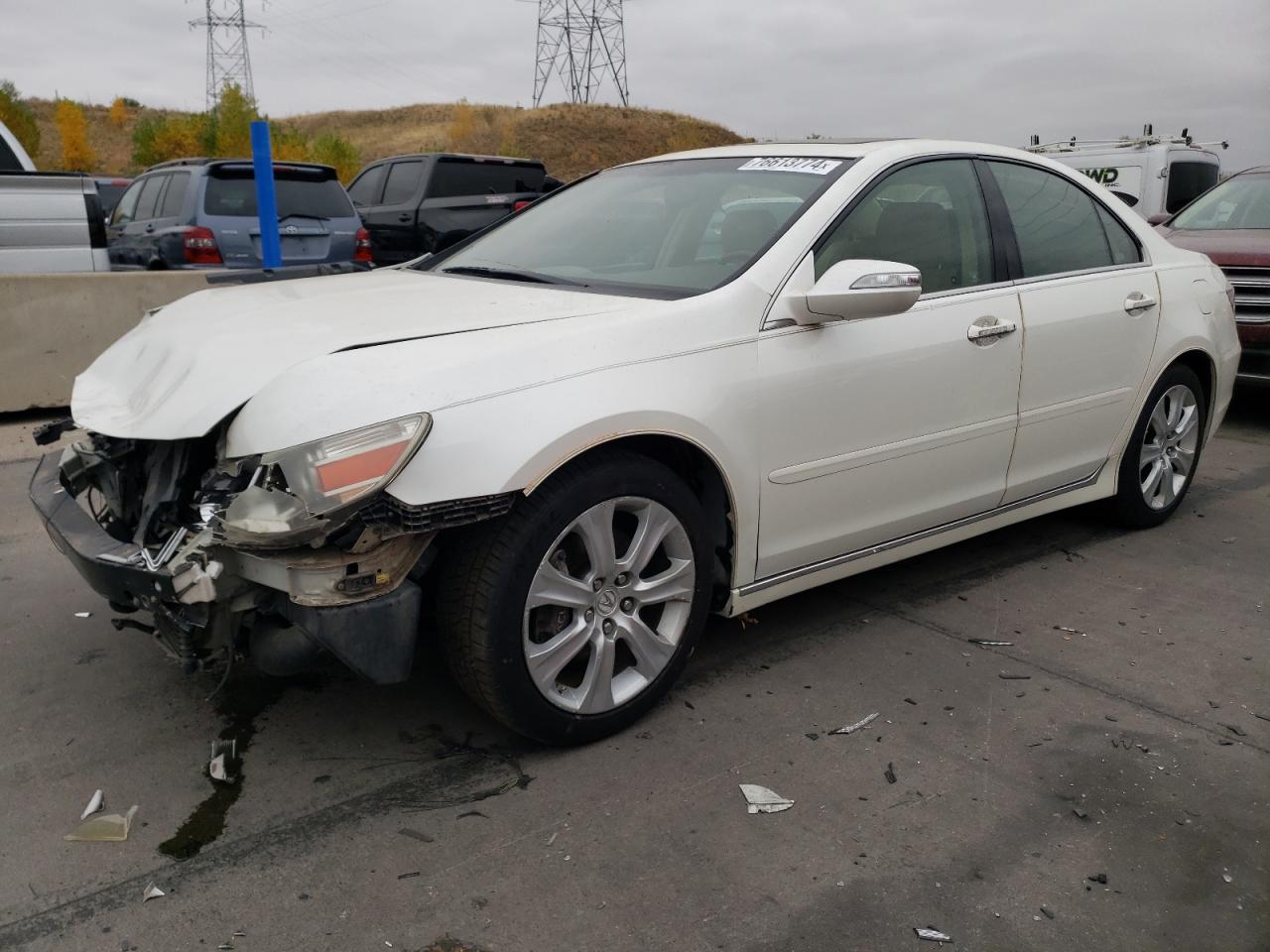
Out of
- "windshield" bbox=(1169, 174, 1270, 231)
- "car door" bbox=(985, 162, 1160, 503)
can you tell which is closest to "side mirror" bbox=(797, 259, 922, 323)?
"car door" bbox=(985, 162, 1160, 503)

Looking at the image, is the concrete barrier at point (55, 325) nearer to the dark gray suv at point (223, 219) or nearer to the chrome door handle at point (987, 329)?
the dark gray suv at point (223, 219)

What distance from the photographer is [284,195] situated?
438 inches

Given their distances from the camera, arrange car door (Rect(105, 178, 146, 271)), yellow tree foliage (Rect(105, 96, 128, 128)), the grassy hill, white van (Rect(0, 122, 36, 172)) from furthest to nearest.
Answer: yellow tree foliage (Rect(105, 96, 128, 128))
the grassy hill
car door (Rect(105, 178, 146, 271))
white van (Rect(0, 122, 36, 172))

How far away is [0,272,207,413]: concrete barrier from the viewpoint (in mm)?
7305

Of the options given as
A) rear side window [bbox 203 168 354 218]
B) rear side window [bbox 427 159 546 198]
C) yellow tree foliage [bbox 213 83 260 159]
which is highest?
yellow tree foliage [bbox 213 83 260 159]

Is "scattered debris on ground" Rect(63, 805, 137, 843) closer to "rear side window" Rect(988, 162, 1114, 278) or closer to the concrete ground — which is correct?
the concrete ground

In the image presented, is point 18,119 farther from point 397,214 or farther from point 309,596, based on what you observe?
point 309,596

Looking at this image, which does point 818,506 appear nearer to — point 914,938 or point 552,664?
point 552,664

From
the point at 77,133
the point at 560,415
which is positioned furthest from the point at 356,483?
the point at 77,133

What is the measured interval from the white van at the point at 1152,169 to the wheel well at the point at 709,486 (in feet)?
40.3

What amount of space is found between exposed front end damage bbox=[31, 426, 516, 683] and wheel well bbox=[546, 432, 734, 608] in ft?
2.16

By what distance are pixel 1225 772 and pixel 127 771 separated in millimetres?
3066

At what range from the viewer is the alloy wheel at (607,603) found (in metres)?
2.98

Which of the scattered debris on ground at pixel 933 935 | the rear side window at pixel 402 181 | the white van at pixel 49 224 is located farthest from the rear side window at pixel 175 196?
the scattered debris on ground at pixel 933 935
